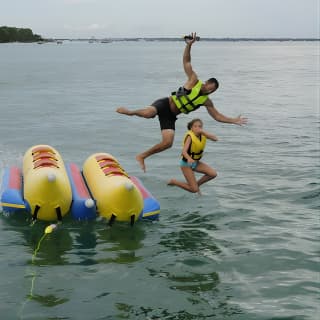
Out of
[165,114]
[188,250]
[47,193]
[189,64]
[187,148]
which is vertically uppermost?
[189,64]

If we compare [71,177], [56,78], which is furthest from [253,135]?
[56,78]

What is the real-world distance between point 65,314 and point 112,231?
2818 mm

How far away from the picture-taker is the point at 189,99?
9375 millimetres

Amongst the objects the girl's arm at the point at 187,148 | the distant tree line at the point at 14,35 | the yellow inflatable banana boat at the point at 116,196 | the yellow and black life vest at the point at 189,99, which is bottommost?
the yellow inflatable banana boat at the point at 116,196

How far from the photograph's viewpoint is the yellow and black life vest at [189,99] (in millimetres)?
9305

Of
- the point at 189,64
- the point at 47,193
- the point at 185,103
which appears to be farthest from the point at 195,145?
the point at 47,193

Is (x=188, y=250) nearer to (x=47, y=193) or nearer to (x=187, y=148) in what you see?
(x=187, y=148)

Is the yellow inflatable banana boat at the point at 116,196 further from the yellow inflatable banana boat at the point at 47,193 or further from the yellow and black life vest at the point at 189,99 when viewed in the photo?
the yellow and black life vest at the point at 189,99

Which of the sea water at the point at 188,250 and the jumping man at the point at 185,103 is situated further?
the jumping man at the point at 185,103

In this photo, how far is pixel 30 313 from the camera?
6594 mm

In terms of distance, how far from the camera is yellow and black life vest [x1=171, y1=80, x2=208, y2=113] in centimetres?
930

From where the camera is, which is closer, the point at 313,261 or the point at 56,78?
the point at 313,261

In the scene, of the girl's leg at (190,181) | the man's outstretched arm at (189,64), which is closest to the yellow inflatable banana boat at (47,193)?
the girl's leg at (190,181)

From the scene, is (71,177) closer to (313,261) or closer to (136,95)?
(313,261)
